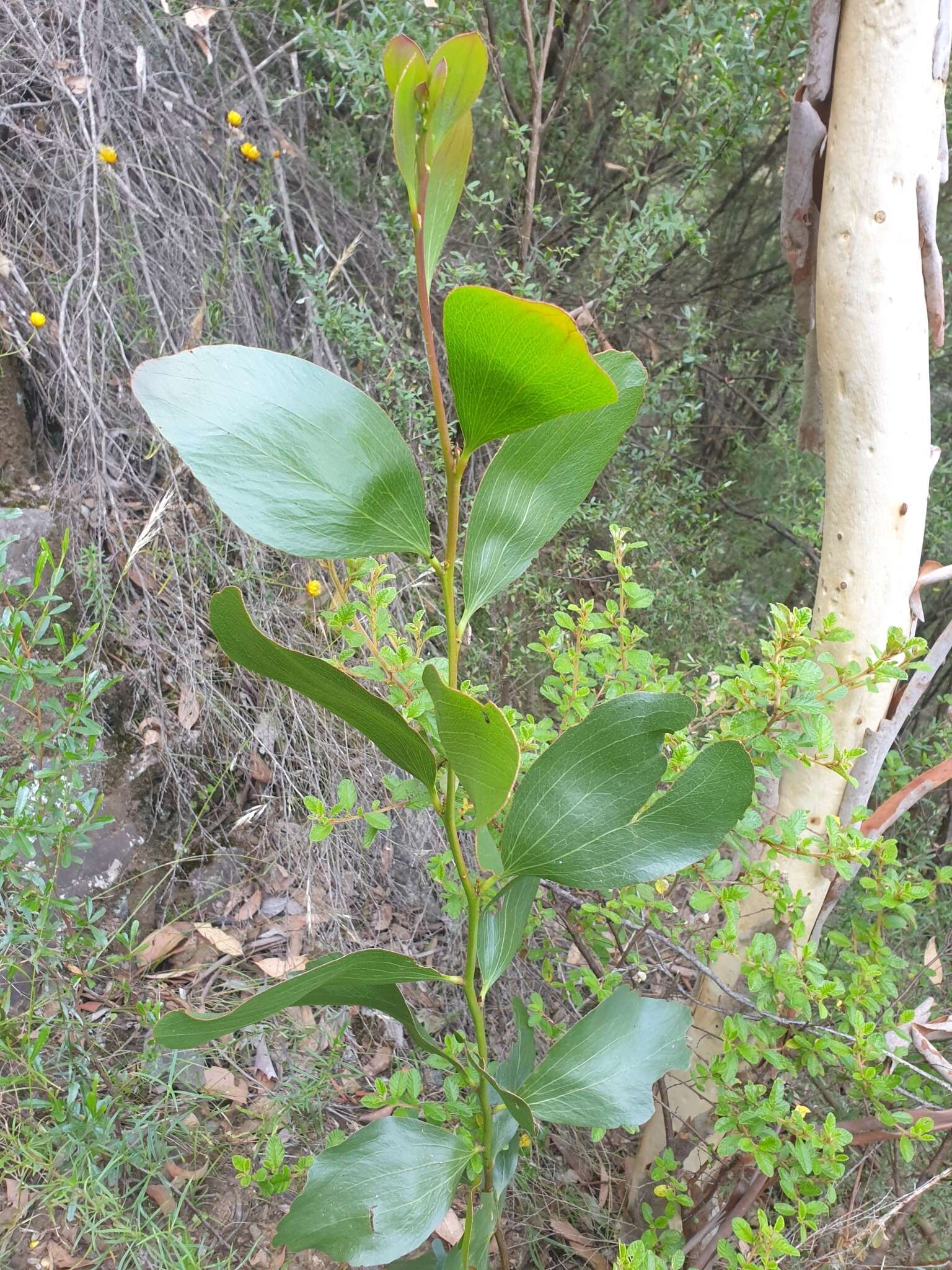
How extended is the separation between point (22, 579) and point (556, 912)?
3.71 feet

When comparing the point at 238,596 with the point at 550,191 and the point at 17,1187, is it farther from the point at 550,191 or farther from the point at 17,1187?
the point at 550,191

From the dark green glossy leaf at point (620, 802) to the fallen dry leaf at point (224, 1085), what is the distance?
4.51 ft

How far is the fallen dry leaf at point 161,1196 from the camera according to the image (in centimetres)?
165

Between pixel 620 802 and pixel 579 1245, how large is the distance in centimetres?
136

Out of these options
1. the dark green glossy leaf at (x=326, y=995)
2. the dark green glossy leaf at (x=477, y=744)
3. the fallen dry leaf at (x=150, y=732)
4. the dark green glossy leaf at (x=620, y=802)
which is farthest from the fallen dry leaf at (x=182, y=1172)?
the dark green glossy leaf at (x=477, y=744)

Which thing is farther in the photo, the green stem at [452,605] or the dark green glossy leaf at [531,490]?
the dark green glossy leaf at [531,490]

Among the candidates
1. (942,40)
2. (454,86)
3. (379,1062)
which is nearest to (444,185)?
(454,86)

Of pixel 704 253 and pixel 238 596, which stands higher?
pixel 704 253

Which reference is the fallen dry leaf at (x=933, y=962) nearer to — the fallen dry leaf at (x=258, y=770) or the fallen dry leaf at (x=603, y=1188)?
the fallen dry leaf at (x=603, y=1188)

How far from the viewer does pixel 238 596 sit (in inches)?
25.1

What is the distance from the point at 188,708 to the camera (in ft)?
7.24

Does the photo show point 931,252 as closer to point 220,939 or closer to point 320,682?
point 320,682

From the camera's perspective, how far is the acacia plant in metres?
0.58

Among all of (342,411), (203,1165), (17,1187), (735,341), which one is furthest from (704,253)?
(17,1187)
